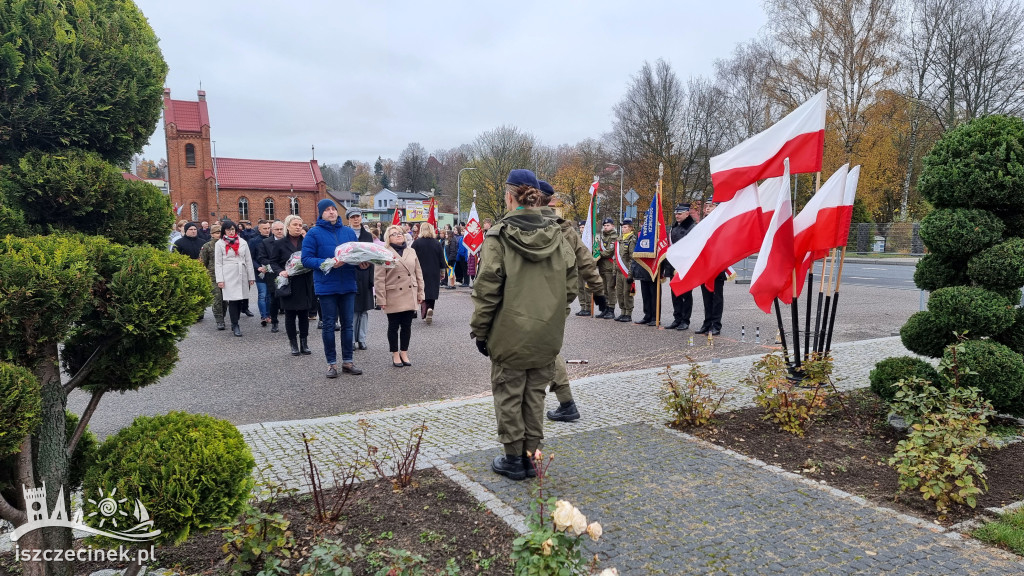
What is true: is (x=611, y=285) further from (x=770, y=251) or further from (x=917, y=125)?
(x=917, y=125)

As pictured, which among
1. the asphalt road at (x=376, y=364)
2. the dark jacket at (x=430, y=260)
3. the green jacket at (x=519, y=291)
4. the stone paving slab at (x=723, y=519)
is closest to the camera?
the stone paving slab at (x=723, y=519)

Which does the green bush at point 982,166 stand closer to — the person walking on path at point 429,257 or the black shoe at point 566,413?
the black shoe at point 566,413

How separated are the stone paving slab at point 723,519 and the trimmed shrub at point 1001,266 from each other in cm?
240

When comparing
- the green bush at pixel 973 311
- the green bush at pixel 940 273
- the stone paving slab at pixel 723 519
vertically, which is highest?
the green bush at pixel 940 273

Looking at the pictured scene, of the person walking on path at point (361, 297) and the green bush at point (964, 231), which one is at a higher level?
the green bush at point (964, 231)

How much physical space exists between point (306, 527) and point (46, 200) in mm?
2054

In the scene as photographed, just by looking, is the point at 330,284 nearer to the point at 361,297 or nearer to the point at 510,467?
the point at 361,297

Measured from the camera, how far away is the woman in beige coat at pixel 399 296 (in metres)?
8.23

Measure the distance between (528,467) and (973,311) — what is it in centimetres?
366

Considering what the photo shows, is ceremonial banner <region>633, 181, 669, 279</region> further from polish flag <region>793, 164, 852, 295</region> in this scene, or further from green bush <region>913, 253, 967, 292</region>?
green bush <region>913, 253, 967, 292</region>

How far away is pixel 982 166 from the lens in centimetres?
500

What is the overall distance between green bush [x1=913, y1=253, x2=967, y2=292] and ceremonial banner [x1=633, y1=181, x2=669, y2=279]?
245 inches

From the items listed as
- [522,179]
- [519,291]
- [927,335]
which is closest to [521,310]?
[519,291]

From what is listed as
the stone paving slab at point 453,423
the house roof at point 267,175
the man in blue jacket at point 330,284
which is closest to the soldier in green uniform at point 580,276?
the stone paving slab at point 453,423
